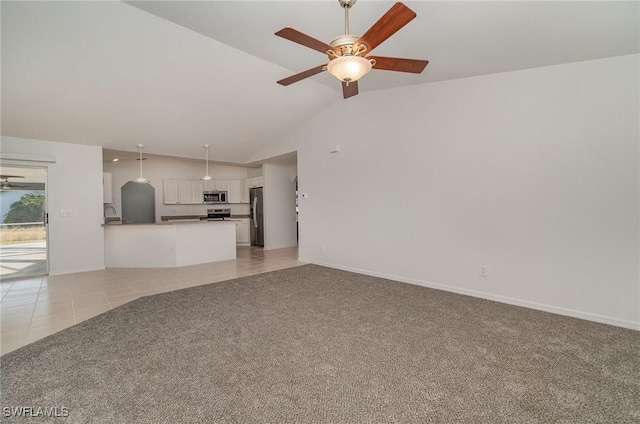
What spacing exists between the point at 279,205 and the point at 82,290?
453cm

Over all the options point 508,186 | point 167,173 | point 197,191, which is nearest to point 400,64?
point 508,186

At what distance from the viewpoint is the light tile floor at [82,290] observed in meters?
2.84

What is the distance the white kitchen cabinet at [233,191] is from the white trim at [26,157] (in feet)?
13.1

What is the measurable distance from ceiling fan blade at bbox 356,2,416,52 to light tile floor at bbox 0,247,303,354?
3894 millimetres

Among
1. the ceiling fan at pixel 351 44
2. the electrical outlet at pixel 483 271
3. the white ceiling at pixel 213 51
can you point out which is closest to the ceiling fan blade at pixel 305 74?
the ceiling fan at pixel 351 44

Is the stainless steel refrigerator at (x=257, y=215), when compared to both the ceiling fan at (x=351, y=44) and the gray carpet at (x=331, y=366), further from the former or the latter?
the ceiling fan at (x=351, y=44)

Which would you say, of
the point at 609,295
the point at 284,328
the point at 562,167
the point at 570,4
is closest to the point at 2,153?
the point at 284,328

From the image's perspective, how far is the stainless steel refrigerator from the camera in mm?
7672

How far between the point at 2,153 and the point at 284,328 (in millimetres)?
5454

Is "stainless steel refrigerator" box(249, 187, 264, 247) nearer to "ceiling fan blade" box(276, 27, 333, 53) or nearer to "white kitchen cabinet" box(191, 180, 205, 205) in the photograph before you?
"white kitchen cabinet" box(191, 180, 205, 205)

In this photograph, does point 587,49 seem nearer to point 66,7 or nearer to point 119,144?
point 66,7

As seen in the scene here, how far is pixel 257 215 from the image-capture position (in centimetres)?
782

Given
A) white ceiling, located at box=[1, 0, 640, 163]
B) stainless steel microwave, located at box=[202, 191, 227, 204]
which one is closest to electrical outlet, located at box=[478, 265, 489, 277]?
white ceiling, located at box=[1, 0, 640, 163]

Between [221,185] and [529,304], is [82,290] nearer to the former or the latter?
[221,185]
